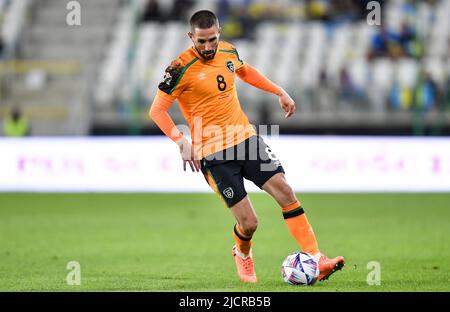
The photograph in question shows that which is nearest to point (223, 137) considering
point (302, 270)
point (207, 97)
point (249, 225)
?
point (207, 97)

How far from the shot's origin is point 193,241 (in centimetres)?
1429

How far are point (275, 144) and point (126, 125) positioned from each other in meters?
4.40

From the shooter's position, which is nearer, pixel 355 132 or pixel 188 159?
pixel 188 159

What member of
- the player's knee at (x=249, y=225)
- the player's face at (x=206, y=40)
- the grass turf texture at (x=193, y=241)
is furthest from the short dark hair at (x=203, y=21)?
the grass turf texture at (x=193, y=241)

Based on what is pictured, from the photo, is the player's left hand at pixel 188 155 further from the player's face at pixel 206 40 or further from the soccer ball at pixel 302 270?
the soccer ball at pixel 302 270

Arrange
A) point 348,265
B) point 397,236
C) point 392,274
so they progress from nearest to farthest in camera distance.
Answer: point 392,274
point 348,265
point 397,236

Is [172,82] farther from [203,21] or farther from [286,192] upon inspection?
[286,192]

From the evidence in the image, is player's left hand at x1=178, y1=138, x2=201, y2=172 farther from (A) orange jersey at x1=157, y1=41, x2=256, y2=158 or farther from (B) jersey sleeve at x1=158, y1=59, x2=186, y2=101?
(B) jersey sleeve at x1=158, y1=59, x2=186, y2=101

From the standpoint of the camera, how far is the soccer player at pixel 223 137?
9766mm

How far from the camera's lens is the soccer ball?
9.62 meters
